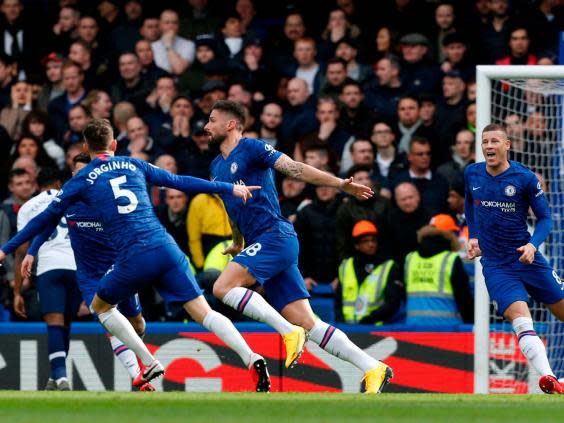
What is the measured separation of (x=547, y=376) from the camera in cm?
1092

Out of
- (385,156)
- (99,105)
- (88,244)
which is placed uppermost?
(99,105)

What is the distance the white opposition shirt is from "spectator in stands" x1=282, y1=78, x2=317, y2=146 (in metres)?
3.66

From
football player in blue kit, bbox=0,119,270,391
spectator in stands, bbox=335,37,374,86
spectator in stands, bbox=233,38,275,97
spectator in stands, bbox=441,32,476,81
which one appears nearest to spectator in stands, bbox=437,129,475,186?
spectator in stands, bbox=441,32,476,81

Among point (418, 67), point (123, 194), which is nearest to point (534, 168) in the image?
point (418, 67)

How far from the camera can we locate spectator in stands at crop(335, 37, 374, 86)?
55.8 feet

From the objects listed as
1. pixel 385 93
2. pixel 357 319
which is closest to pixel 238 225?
pixel 357 319

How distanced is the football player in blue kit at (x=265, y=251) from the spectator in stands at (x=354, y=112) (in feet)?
16.2

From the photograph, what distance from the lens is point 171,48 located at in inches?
705

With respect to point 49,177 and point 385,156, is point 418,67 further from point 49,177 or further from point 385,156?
point 49,177

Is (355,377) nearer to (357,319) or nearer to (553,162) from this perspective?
(357,319)

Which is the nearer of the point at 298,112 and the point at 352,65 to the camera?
the point at 298,112

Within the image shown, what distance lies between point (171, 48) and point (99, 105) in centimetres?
134

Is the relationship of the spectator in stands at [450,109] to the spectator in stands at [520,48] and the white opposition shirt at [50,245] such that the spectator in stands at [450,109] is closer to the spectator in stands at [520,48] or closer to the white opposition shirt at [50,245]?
the spectator in stands at [520,48]

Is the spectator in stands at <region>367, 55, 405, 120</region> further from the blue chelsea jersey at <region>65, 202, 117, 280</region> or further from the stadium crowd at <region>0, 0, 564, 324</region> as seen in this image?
the blue chelsea jersey at <region>65, 202, 117, 280</region>
